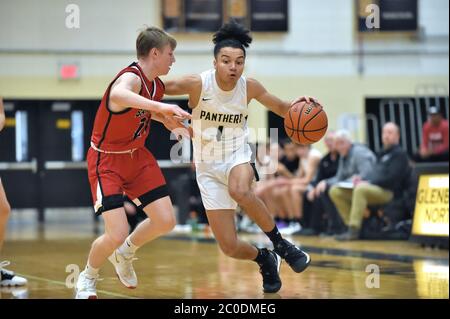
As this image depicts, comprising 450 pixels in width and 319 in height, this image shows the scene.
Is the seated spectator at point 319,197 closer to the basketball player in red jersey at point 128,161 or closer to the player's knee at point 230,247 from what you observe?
the player's knee at point 230,247

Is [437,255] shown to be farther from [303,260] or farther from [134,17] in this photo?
[134,17]

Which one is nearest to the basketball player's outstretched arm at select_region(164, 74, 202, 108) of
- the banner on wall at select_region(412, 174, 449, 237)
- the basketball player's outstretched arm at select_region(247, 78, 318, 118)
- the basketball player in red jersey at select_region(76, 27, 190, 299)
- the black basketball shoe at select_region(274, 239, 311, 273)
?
the basketball player in red jersey at select_region(76, 27, 190, 299)

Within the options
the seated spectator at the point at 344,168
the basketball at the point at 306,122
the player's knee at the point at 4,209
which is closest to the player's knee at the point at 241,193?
the basketball at the point at 306,122

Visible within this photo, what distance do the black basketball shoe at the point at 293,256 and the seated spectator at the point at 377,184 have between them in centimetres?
569

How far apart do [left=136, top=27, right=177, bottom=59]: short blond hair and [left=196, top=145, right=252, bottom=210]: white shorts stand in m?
1.14

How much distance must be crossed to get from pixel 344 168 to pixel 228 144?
22.0 feet

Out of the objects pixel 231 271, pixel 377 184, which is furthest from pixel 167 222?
pixel 377 184

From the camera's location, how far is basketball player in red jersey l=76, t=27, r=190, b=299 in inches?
234

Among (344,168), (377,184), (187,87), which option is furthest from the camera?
(344,168)

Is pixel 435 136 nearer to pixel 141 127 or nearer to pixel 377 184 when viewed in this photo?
pixel 377 184

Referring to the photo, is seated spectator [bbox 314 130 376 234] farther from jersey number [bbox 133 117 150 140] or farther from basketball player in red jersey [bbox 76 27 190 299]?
jersey number [bbox 133 117 150 140]

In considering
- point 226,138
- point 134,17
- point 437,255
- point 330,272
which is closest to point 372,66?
point 134,17

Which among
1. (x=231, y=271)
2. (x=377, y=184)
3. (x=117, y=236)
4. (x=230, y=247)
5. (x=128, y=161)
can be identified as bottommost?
(x=231, y=271)

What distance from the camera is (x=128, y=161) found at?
20.2ft
